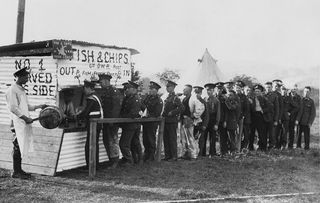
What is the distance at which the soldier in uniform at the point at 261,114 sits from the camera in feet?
39.1

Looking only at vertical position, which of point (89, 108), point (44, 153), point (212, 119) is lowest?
point (44, 153)

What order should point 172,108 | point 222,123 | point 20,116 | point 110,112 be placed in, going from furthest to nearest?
point 222,123
point 172,108
point 110,112
point 20,116

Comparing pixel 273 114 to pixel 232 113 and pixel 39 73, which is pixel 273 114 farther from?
pixel 39 73

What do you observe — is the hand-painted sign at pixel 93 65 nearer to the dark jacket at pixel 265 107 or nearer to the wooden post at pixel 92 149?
the wooden post at pixel 92 149

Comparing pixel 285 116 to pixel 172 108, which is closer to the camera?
pixel 172 108

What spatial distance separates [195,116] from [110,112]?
101 inches

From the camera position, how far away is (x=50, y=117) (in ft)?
24.7

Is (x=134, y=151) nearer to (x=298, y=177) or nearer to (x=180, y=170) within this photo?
(x=180, y=170)

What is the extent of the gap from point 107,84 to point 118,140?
1519 mm

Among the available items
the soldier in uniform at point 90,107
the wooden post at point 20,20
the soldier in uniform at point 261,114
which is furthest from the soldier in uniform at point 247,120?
the wooden post at point 20,20

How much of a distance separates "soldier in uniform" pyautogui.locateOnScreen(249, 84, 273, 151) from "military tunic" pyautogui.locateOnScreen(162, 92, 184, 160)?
9.35 feet

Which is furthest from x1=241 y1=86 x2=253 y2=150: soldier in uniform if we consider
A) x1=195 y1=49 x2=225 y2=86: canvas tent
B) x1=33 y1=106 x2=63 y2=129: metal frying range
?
x1=195 y1=49 x2=225 y2=86: canvas tent

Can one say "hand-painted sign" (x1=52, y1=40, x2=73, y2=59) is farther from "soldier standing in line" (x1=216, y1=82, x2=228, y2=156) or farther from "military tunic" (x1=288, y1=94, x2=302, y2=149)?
"military tunic" (x1=288, y1=94, x2=302, y2=149)

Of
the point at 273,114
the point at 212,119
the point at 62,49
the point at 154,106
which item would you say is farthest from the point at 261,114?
the point at 62,49
